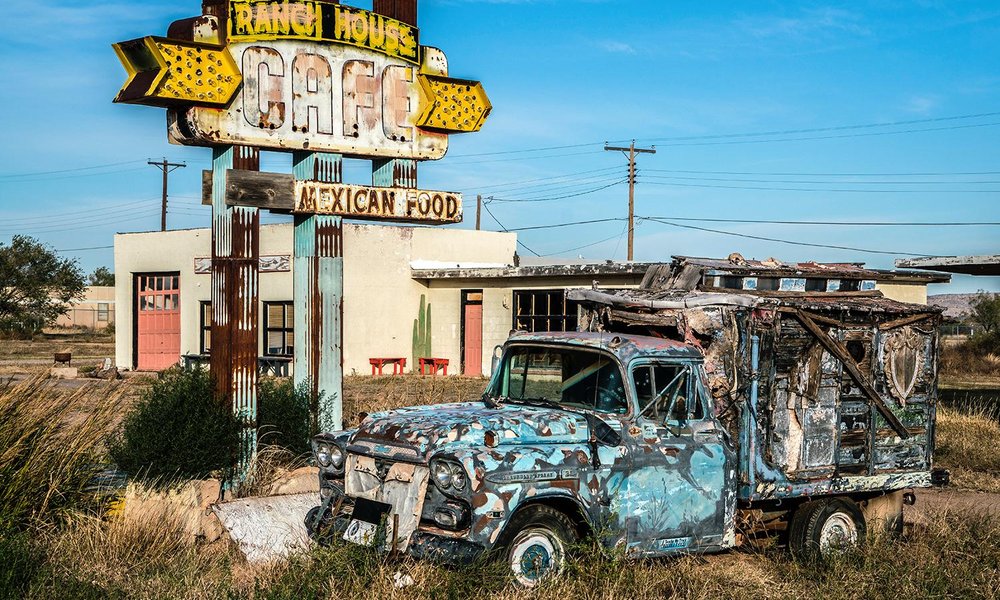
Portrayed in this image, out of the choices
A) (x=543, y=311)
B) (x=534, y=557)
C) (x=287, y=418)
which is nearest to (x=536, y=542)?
(x=534, y=557)

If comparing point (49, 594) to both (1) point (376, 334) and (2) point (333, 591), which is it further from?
(1) point (376, 334)

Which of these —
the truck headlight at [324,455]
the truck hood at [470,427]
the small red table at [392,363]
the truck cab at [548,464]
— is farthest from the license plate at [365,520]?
the small red table at [392,363]

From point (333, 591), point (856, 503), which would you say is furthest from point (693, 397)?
point (333, 591)

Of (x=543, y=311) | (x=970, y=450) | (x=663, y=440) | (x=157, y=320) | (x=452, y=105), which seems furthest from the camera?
(x=157, y=320)

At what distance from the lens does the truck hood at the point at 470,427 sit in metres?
6.66

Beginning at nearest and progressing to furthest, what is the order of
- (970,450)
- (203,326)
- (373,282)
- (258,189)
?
(258,189) < (970,450) < (373,282) < (203,326)

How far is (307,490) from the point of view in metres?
9.70

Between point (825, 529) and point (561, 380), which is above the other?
point (561, 380)

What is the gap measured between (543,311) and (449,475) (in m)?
19.9

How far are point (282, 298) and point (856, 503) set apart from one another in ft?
72.4

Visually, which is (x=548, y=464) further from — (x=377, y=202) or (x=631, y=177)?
(x=631, y=177)

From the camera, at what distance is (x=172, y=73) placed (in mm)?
10180

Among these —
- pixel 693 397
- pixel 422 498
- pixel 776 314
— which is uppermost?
pixel 776 314

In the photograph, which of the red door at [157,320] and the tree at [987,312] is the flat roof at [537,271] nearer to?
the red door at [157,320]
